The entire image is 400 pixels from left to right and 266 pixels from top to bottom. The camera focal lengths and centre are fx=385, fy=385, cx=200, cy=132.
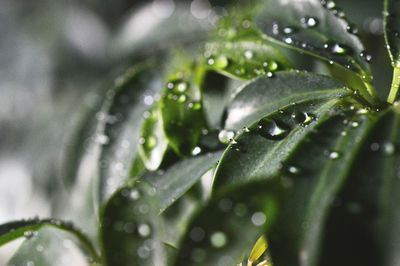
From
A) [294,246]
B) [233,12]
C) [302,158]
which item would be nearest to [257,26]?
[233,12]

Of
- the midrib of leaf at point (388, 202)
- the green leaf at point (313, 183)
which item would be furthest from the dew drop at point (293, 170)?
the midrib of leaf at point (388, 202)

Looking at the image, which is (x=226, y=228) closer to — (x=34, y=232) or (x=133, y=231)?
(x=133, y=231)

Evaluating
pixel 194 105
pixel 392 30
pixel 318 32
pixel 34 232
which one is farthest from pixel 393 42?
pixel 34 232

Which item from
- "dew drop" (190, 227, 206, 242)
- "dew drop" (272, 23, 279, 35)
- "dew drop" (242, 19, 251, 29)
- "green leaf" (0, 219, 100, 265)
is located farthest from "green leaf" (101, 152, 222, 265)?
"dew drop" (242, 19, 251, 29)

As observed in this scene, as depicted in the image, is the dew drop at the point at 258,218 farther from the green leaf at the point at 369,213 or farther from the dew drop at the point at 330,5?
the dew drop at the point at 330,5

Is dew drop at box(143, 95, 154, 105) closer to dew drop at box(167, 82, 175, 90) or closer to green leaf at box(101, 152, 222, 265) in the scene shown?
dew drop at box(167, 82, 175, 90)

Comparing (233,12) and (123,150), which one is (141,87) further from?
(233,12)
